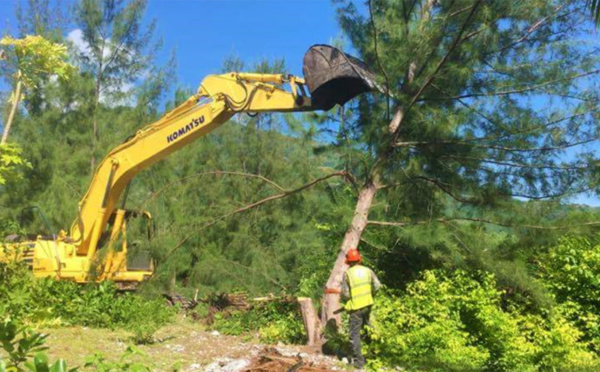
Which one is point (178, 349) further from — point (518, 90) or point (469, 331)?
point (518, 90)

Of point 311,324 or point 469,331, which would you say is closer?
point 311,324

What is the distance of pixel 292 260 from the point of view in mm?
12438

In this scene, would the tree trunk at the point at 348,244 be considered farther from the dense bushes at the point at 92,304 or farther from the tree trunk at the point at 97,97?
the tree trunk at the point at 97,97

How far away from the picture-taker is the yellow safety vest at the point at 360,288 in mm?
7164

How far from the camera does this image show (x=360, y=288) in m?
7.17

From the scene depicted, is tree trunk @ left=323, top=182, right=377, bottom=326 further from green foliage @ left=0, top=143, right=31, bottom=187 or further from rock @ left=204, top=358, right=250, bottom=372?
green foliage @ left=0, top=143, right=31, bottom=187

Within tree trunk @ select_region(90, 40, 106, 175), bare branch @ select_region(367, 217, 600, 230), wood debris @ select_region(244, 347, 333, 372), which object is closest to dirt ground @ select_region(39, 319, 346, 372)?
wood debris @ select_region(244, 347, 333, 372)

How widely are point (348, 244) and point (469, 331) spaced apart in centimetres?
241

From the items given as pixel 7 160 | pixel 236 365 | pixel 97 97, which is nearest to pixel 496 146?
pixel 236 365

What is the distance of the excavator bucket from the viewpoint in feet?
25.3

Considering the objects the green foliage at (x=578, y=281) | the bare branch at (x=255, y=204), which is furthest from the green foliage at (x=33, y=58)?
the green foliage at (x=578, y=281)

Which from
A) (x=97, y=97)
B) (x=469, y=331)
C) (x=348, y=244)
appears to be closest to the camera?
(x=348, y=244)

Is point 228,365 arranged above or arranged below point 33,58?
below

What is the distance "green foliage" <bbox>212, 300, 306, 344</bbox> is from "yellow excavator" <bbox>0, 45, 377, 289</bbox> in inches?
64.8
